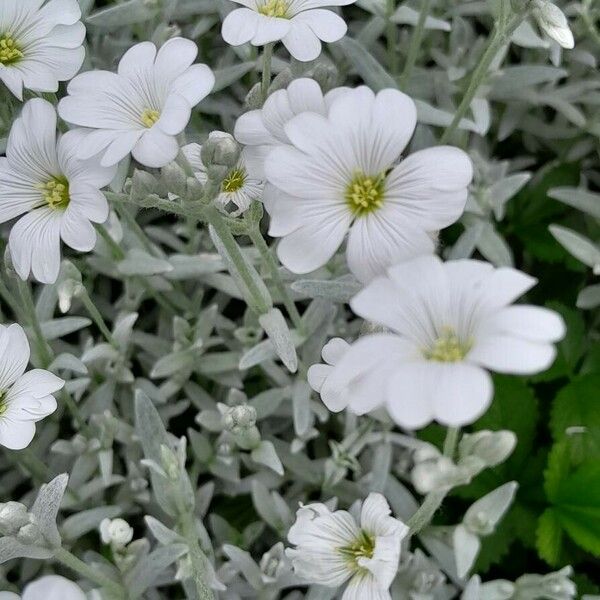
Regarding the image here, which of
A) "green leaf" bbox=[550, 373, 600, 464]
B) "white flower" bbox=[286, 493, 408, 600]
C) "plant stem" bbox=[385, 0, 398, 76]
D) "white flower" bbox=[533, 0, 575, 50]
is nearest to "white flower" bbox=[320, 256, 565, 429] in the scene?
"white flower" bbox=[286, 493, 408, 600]

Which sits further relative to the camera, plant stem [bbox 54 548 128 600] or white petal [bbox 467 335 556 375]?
plant stem [bbox 54 548 128 600]

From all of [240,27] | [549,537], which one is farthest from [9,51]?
[549,537]

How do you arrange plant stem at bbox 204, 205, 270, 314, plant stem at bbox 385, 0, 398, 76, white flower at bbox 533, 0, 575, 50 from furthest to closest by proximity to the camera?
plant stem at bbox 385, 0, 398, 76 → white flower at bbox 533, 0, 575, 50 → plant stem at bbox 204, 205, 270, 314

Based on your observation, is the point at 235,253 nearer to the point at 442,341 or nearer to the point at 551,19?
the point at 442,341

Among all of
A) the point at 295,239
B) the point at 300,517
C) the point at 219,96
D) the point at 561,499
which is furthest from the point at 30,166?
the point at 561,499

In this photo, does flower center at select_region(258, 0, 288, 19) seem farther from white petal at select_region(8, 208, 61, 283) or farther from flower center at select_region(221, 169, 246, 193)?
white petal at select_region(8, 208, 61, 283)

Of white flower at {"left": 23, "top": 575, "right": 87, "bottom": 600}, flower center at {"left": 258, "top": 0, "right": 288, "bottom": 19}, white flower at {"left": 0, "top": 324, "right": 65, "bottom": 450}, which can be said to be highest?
flower center at {"left": 258, "top": 0, "right": 288, "bottom": 19}

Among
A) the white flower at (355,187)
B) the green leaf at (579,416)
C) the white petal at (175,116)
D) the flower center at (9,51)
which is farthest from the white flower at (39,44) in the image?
the green leaf at (579,416)
